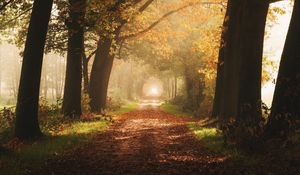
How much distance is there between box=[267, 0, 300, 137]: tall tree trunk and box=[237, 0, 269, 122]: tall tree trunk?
108 inches

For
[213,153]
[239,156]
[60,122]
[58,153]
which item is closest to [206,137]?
[213,153]

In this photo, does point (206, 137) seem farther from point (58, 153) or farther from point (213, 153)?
point (58, 153)

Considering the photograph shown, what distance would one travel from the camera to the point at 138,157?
38.2ft

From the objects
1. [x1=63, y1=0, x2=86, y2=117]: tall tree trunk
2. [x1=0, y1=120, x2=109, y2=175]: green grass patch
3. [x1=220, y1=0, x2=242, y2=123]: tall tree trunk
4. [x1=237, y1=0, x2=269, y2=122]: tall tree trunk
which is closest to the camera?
[x1=0, y1=120, x2=109, y2=175]: green grass patch

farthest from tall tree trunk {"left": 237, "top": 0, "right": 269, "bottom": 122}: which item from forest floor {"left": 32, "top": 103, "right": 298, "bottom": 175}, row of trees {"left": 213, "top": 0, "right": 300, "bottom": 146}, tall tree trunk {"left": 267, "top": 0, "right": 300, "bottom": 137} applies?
tall tree trunk {"left": 267, "top": 0, "right": 300, "bottom": 137}

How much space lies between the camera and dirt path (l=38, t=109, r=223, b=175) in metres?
9.68

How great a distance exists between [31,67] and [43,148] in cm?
333

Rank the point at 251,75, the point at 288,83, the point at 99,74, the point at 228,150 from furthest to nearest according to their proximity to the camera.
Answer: the point at 99,74 → the point at 251,75 → the point at 228,150 → the point at 288,83

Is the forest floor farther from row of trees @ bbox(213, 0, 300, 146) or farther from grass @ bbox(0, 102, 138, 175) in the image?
row of trees @ bbox(213, 0, 300, 146)

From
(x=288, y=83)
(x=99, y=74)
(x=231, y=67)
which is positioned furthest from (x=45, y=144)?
(x=99, y=74)

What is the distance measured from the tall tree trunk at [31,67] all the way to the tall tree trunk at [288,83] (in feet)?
26.5

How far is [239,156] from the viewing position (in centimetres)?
1094

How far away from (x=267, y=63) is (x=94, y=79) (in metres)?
12.9

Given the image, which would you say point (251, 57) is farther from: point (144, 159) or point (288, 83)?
A: point (144, 159)
